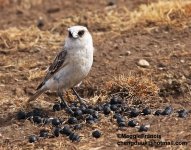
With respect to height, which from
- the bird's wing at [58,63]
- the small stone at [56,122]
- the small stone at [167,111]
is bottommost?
the small stone at [56,122]

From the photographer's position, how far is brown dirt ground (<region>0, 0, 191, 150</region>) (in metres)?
8.80

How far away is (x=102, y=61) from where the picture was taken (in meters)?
11.8

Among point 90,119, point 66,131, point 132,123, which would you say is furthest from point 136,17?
point 66,131

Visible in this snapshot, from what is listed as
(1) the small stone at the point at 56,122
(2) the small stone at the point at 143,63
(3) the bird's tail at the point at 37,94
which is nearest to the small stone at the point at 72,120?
(1) the small stone at the point at 56,122

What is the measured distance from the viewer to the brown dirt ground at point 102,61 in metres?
8.80

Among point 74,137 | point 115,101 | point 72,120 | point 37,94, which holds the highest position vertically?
point 37,94

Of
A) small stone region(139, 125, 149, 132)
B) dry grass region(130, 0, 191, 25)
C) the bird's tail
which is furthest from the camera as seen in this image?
dry grass region(130, 0, 191, 25)

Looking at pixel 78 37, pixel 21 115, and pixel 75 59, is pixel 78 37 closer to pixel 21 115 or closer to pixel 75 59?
pixel 75 59

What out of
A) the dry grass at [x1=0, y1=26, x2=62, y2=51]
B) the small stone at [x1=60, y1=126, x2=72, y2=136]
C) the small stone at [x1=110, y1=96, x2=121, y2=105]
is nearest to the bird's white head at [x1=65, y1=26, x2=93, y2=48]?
the small stone at [x1=110, y1=96, x2=121, y2=105]

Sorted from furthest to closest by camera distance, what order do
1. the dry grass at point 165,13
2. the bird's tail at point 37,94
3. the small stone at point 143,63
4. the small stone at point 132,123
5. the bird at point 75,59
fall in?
1. the dry grass at point 165,13
2. the small stone at point 143,63
3. the bird's tail at point 37,94
4. the bird at point 75,59
5. the small stone at point 132,123

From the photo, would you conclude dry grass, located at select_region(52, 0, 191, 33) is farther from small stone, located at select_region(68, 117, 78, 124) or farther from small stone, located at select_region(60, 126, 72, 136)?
small stone, located at select_region(60, 126, 72, 136)

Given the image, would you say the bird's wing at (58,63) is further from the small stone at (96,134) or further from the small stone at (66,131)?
the small stone at (96,134)

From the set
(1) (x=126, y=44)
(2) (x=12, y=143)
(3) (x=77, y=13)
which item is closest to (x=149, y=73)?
(1) (x=126, y=44)

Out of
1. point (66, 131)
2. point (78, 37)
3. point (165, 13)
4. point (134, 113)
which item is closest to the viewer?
point (66, 131)
